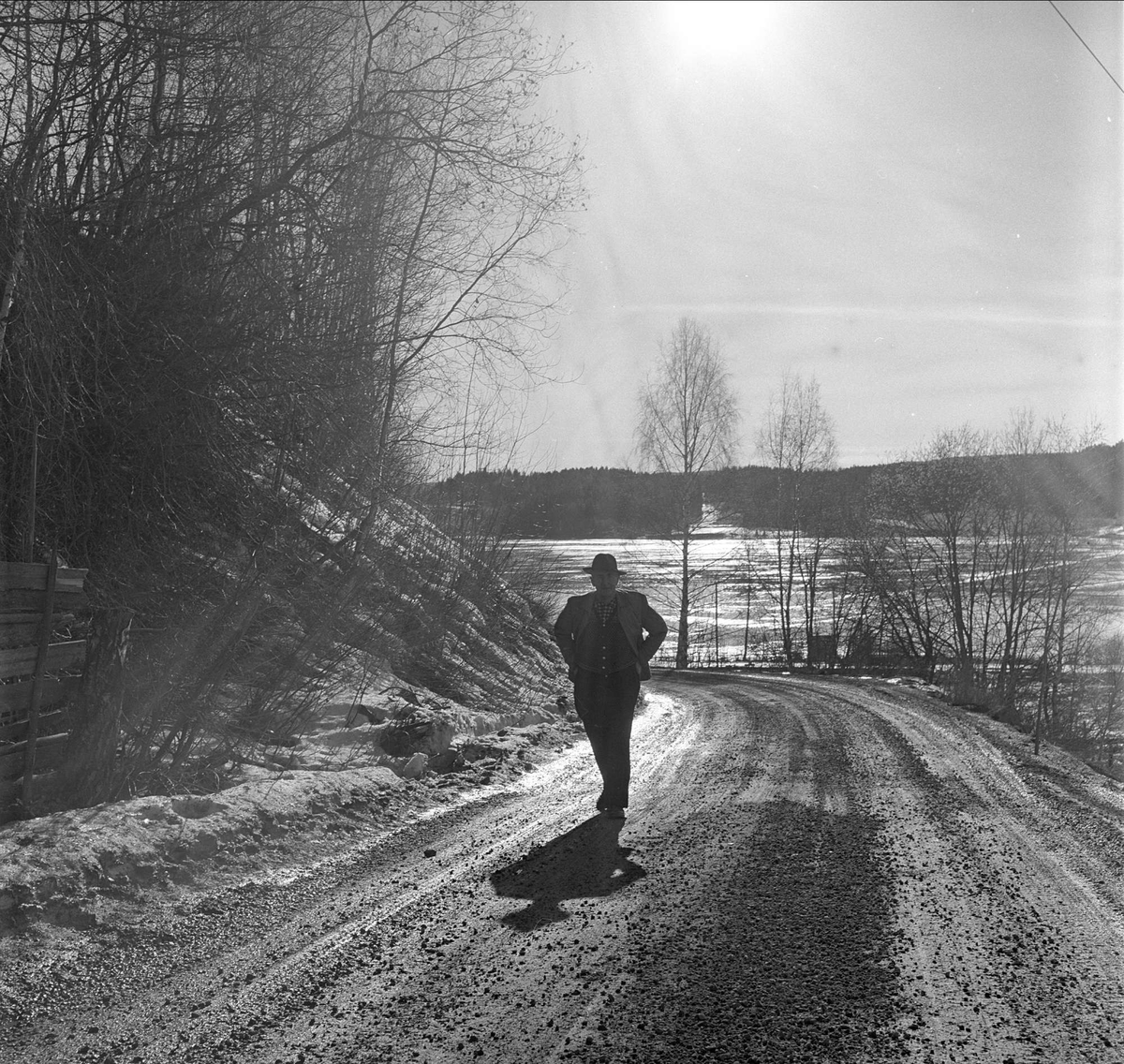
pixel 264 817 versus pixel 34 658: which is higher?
pixel 34 658

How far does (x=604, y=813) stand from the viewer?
698 cm

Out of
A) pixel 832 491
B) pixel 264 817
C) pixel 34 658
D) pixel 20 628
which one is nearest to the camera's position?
pixel 20 628

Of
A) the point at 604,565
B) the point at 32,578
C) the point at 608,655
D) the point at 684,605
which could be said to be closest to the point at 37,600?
the point at 32,578

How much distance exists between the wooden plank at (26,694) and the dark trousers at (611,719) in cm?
355

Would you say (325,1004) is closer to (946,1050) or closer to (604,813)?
(946,1050)

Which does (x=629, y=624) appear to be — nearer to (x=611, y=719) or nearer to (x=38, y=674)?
(x=611, y=719)

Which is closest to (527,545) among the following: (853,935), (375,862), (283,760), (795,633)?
(283,760)

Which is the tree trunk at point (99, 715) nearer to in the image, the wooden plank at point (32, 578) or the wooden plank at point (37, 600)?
the wooden plank at point (37, 600)

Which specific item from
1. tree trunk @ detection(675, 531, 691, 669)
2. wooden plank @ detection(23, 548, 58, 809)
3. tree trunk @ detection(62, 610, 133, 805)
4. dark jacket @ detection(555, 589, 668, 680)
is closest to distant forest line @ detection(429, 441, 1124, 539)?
tree trunk @ detection(675, 531, 691, 669)

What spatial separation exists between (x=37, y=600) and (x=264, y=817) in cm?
195

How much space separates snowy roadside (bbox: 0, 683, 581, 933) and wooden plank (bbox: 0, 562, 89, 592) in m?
1.30

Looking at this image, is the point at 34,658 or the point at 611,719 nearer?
the point at 34,658

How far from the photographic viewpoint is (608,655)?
7254 millimetres

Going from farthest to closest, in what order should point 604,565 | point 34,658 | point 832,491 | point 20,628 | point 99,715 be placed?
point 832,491, point 604,565, point 99,715, point 34,658, point 20,628
